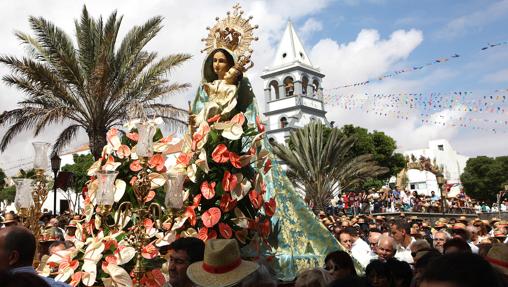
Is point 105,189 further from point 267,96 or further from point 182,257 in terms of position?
point 267,96

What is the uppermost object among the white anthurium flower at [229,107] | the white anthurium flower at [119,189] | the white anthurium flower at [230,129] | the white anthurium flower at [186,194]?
the white anthurium flower at [229,107]

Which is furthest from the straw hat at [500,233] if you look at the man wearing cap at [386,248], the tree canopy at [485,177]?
the tree canopy at [485,177]

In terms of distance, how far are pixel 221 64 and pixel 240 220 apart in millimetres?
2072

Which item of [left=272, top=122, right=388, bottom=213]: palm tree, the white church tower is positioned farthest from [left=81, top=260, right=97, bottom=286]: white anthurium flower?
the white church tower

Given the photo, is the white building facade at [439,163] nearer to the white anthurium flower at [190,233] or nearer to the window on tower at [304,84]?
the window on tower at [304,84]

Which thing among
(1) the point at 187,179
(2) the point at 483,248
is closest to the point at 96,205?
(1) the point at 187,179

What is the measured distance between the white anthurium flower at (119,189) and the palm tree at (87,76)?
6.24m

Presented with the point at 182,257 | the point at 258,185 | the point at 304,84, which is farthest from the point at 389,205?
the point at 304,84

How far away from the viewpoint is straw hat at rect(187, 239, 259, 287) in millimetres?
2797

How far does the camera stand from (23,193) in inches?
216

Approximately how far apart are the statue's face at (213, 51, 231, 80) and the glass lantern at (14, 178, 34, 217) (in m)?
2.43

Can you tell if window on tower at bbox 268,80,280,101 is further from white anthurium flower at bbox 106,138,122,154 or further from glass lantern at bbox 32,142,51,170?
white anthurium flower at bbox 106,138,122,154

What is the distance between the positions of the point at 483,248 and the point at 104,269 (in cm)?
311

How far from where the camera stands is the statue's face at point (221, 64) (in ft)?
19.3
